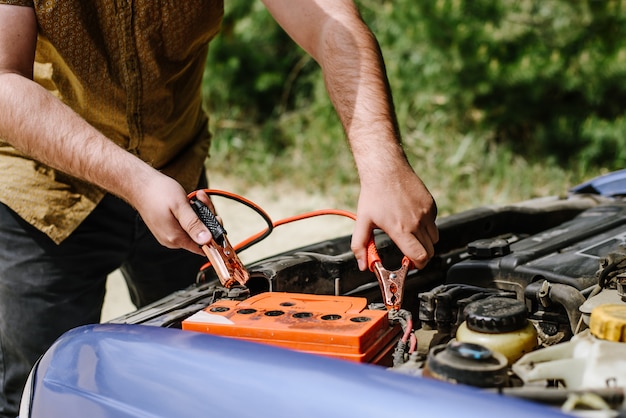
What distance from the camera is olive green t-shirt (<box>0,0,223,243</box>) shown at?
2064 mm

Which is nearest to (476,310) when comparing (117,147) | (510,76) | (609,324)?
(609,324)

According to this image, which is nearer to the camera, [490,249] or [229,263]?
[229,263]

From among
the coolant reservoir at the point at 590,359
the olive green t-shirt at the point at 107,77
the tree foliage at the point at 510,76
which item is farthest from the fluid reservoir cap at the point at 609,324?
the tree foliage at the point at 510,76

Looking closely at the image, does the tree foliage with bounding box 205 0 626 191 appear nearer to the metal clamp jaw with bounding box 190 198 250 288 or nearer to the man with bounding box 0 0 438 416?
the man with bounding box 0 0 438 416

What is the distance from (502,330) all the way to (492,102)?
4.36 metres

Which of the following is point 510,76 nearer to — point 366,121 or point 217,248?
point 366,121

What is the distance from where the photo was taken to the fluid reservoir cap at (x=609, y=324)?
3.99 ft

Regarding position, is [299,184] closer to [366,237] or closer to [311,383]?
[366,237]

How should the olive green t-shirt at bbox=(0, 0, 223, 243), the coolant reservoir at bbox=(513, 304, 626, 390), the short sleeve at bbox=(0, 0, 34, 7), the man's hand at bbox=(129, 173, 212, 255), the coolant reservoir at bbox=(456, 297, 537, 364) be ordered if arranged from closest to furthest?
the coolant reservoir at bbox=(513, 304, 626, 390), the coolant reservoir at bbox=(456, 297, 537, 364), the man's hand at bbox=(129, 173, 212, 255), the short sleeve at bbox=(0, 0, 34, 7), the olive green t-shirt at bbox=(0, 0, 223, 243)

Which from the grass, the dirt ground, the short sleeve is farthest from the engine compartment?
the grass

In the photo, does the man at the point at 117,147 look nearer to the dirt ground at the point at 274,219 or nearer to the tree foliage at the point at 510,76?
the dirt ground at the point at 274,219

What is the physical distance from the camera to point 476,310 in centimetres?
135

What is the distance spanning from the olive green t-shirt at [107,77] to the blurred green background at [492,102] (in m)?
3.02

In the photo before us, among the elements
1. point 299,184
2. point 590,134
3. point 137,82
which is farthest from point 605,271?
point 299,184
